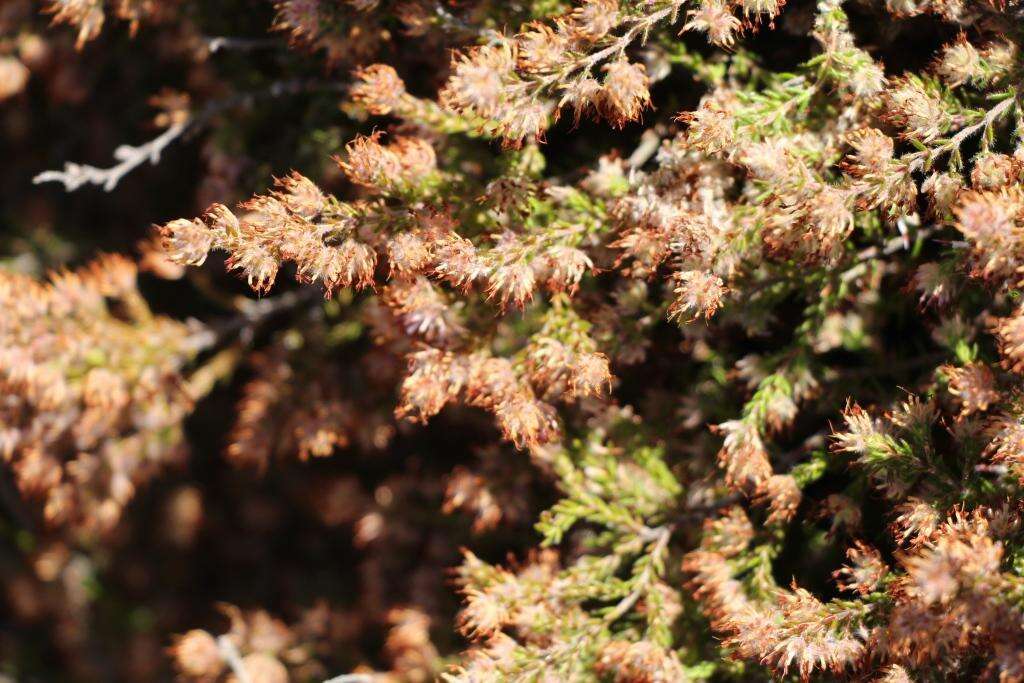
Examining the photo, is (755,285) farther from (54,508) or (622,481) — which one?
(54,508)

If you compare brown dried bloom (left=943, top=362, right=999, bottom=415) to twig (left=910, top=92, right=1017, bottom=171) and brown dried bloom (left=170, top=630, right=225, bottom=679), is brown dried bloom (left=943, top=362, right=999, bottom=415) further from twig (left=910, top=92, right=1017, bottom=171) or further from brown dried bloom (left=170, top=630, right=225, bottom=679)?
brown dried bloom (left=170, top=630, right=225, bottom=679)

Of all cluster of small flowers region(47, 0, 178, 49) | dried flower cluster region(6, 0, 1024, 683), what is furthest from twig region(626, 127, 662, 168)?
cluster of small flowers region(47, 0, 178, 49)

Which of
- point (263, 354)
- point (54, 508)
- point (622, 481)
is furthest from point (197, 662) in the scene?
point (622, 481)

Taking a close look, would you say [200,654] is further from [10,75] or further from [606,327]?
[10,75]

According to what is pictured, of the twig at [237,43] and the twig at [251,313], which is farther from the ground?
the twig at [237,43]

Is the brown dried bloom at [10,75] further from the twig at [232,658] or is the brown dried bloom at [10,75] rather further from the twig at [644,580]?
the twig at [644,580]

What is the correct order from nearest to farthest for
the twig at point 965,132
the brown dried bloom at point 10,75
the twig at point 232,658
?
the twig at point 965,132, the twig at point 232,658, the brown dried bloom at point 10,75

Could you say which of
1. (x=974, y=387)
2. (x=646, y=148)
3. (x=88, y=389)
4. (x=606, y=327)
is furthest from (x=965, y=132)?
(x=88, y=389)

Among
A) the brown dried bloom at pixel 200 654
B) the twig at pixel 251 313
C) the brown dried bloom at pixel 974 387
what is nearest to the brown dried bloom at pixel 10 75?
the twig at pixel 251 313
